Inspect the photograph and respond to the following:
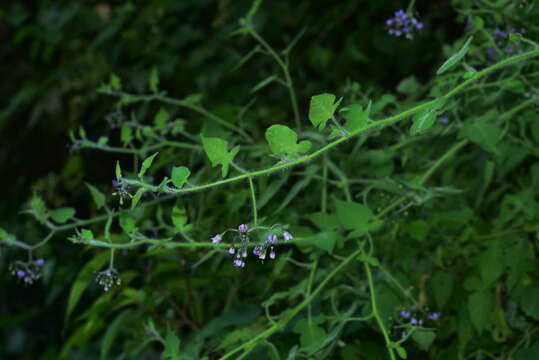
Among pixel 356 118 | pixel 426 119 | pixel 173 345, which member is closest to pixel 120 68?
pixel 173 345

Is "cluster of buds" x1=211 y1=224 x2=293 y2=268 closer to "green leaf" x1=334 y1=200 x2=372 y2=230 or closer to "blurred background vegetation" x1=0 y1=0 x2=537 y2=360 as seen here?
"green leaf" x1=334 y1=200 x2=372 y2=230

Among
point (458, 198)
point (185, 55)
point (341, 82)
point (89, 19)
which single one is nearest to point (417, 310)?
point (458, 198)

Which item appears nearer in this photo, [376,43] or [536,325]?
[536,325]

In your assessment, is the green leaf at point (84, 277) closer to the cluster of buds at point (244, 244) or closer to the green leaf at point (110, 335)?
the green leaf at point (110, 335)

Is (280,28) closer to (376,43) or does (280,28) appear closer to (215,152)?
(376,43)

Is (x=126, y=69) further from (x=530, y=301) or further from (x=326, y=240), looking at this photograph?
(x=530, y=301)

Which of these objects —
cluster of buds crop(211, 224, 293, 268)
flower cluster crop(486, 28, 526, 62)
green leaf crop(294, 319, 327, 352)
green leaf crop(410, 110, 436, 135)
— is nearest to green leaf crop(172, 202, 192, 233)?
cluster of buds crop(211, 224, 293, 268)
